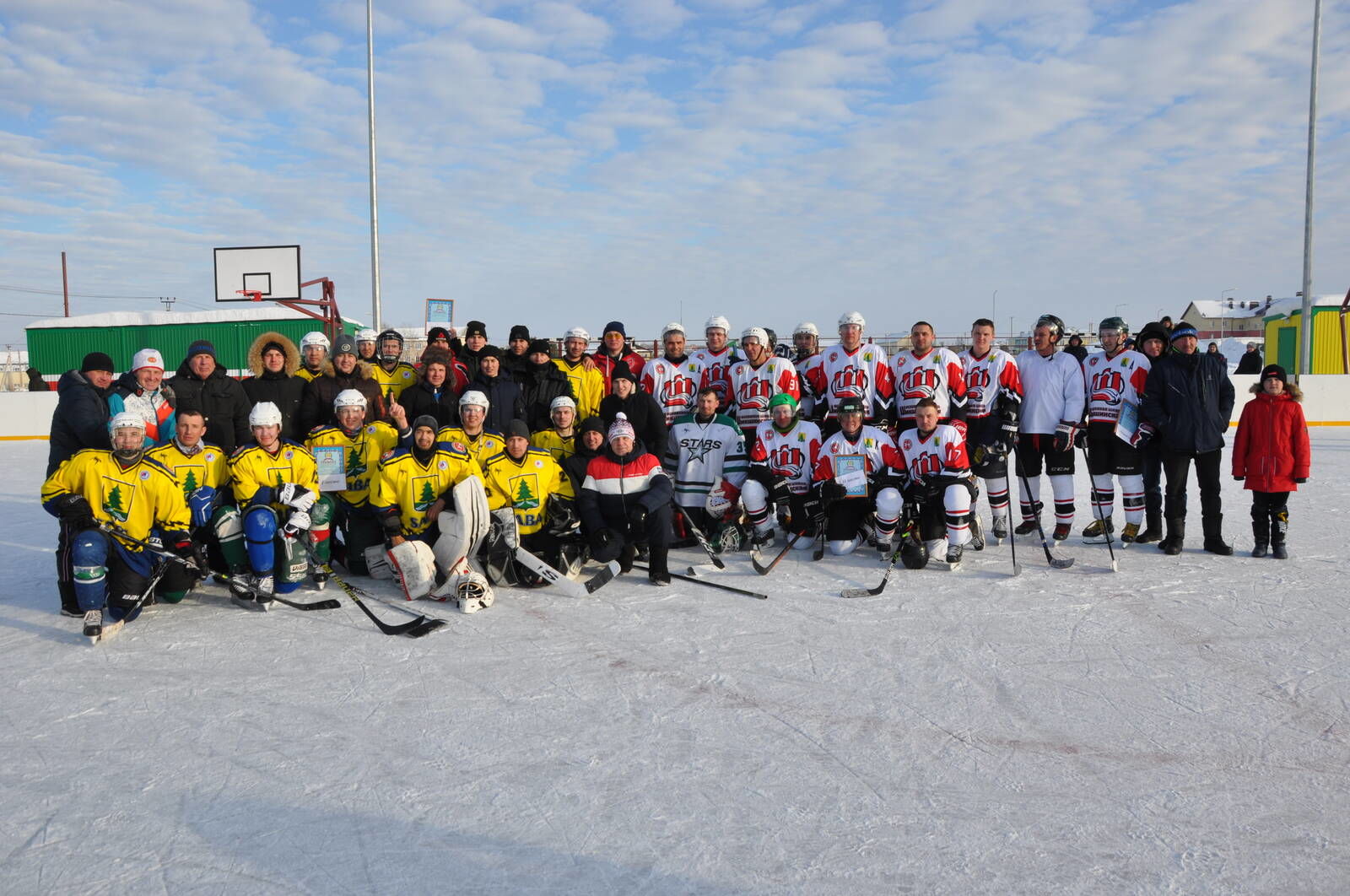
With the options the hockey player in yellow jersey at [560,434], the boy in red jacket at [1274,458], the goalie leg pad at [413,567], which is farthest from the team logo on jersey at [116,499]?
the boy in red jacket at [1274,458]

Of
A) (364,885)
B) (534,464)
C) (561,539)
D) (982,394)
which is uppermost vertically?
(982,394)

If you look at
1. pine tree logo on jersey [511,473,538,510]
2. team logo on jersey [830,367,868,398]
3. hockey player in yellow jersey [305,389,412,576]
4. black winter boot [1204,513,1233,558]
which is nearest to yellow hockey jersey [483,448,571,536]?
pine tree logo on jersey [511,473,538,510]

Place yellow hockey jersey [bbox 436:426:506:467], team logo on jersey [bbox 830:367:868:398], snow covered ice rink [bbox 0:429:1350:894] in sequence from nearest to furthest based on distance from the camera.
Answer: snow covered ice rink [bbox 0:429:1350:894] → yellow hockey jersey [bbox 436:426:506:467] → team logo on jersey [bbox 830:367:868:398]

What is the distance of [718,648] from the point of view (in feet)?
11.3

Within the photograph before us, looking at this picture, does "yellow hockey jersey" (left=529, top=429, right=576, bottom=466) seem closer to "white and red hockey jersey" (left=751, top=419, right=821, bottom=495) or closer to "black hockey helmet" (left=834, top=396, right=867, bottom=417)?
"white and red hockey jersey" (left=751, top=419, right=821, bottom=495)

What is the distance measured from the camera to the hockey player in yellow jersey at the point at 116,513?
145 inches

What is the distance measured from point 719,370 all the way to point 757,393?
489 millimetres

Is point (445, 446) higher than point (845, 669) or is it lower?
higher

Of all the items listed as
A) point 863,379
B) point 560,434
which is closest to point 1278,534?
point 863,379

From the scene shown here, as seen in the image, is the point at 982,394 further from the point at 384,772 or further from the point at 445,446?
the point at 384,772

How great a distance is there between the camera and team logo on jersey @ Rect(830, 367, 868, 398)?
5.63 m

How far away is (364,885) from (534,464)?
292cm

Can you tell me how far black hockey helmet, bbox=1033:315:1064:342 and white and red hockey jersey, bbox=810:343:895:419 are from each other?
0.98 meters

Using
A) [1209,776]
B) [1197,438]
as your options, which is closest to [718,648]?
[1209,776]
